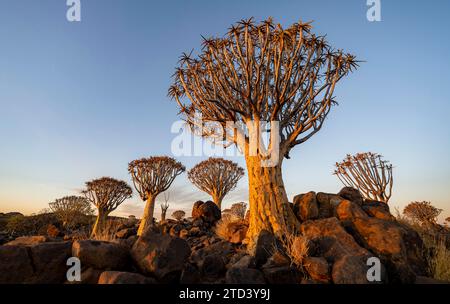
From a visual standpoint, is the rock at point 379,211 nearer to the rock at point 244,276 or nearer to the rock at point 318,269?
the rock at point 318,269

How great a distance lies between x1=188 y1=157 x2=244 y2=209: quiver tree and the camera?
21.0 m

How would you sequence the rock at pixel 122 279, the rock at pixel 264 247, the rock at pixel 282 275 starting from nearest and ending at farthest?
the rock at pixel 122 279 → the rock at pixel 282 275 → the rock at pixel 264 247

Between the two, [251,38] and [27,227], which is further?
[27,227]

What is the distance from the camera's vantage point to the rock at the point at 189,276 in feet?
13.1

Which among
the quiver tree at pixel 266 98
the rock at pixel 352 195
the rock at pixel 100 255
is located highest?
the quiver tree at pixel 266 98

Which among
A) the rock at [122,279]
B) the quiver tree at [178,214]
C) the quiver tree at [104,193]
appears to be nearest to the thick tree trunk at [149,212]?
the quiver tree at [104,193]

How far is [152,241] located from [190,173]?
60.6 feet

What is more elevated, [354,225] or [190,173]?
[190,173]

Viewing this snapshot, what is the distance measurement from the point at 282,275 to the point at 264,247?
48.5 inches

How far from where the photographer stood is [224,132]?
9.88 meters

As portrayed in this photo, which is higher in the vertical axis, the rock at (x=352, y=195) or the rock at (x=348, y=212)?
the rock at (x=352, y=195)

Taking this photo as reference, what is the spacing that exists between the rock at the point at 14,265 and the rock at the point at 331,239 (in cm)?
549
